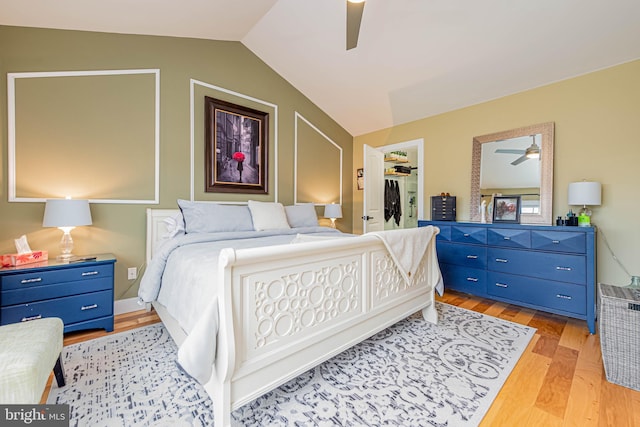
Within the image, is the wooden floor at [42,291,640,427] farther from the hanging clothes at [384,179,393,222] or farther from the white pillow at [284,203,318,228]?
the hanging clothes at [384,179,393,222]

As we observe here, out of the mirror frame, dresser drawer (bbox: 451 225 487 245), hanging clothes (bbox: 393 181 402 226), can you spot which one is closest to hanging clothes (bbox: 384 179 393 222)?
hanging clothes (bbox: 393 181 402 226)

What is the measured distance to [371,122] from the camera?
4.42 metres

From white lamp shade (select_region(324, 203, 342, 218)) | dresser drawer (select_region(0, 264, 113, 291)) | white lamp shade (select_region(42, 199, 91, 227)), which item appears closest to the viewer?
dresser drawer (select_region(0, 264, 113, 291))

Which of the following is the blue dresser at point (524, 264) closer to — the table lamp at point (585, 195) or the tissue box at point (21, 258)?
the table lamp at point (585, 195)

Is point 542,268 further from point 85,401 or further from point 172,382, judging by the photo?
point 85,401

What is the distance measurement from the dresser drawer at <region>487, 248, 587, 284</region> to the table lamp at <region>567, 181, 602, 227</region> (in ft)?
1.27

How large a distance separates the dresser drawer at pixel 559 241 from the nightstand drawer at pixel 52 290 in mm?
3897

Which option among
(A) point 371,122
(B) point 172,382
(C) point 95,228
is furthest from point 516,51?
(C) point 95,228

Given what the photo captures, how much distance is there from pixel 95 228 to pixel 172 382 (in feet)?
5.80

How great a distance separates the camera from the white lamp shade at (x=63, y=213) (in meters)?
2.11

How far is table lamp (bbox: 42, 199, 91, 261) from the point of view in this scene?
6.93 ft

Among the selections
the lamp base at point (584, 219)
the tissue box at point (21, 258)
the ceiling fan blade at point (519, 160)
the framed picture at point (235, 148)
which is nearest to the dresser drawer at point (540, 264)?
the lamp base at point (584, 219)

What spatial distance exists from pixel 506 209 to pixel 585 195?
0.70 m

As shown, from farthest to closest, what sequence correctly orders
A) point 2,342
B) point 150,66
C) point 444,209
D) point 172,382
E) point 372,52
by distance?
1. point 444,209
2. point 372,52
3. point 150,66
4. point 172,382
5. point 2,342
